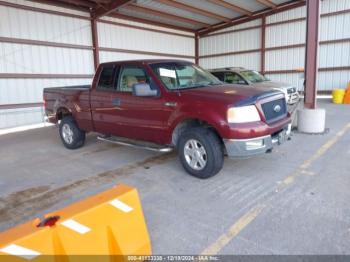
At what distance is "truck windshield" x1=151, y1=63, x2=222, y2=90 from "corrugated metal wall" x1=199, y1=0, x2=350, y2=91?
40.2 ft

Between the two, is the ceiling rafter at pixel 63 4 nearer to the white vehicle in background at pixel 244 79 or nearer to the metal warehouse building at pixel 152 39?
the metal warehouse building at pixel 152 39

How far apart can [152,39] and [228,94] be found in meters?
12.4

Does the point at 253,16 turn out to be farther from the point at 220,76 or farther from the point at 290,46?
the point at 220,76

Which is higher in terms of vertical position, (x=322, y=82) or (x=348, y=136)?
(x=322, y=82)

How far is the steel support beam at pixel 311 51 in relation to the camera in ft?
21.6

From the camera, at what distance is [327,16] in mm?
14375

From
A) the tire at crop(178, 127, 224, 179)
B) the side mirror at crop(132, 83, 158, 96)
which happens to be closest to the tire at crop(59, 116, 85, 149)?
the side mirror at crop(132, 83, 158, 96)

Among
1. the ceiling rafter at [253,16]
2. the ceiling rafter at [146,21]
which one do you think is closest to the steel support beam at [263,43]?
the ceiling rafter at [253,16]

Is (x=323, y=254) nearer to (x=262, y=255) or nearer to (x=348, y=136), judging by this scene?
(x=262, y=255)

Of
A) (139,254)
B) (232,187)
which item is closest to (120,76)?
(232,187)

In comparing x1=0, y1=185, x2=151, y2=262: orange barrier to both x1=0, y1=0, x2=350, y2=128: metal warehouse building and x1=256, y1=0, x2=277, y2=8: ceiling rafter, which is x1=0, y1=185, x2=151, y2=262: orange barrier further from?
x1=256, y1=0, x2=277, y2=8: ceiling rafter

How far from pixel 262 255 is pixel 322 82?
50.1ft

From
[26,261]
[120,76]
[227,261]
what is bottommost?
[227,261]

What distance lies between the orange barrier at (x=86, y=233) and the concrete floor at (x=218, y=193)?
0.54 metres
